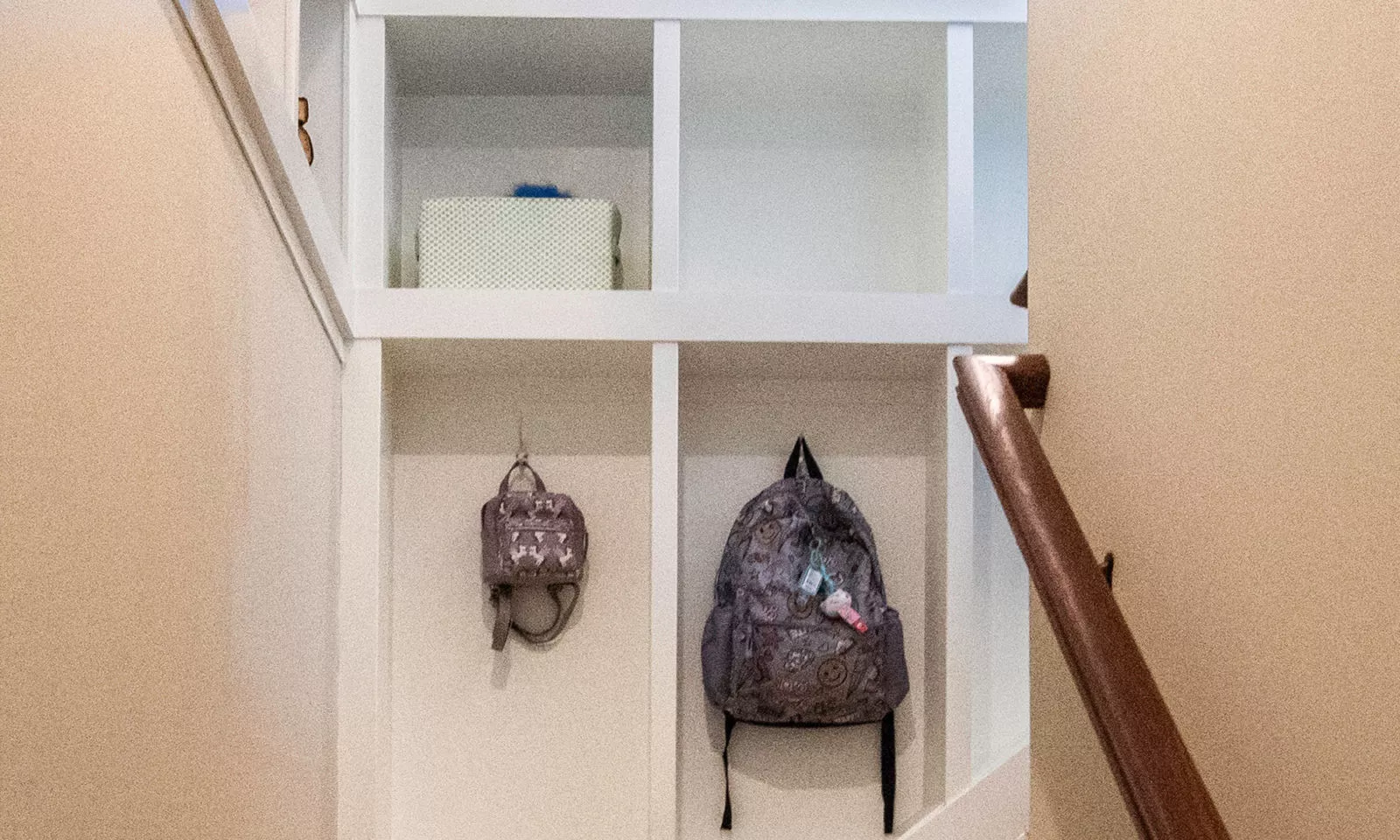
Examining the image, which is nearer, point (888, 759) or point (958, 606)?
point (958, 606)

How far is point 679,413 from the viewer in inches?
115

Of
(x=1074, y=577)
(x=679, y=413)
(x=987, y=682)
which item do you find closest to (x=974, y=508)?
(x=987, y=682)

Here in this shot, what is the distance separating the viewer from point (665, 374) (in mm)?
2484

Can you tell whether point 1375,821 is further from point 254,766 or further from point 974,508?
point 974,508

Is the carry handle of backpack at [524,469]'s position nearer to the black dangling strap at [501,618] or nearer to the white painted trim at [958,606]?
the black dangling strap at [501,618]

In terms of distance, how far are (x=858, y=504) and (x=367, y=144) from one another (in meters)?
1.36

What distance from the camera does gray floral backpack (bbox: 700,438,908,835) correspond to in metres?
2.61

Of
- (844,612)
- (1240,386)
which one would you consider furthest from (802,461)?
(1240,386)

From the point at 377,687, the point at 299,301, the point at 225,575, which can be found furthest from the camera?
the point at 377,687

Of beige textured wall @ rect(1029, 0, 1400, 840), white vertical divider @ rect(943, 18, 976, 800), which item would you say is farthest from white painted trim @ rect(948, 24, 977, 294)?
beige textured wall @ rect(1029, 0, 1400, 840)

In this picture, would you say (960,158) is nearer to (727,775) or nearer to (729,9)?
(729,9)

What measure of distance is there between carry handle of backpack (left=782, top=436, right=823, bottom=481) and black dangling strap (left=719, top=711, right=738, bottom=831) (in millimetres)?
567

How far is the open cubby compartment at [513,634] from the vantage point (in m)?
2.78

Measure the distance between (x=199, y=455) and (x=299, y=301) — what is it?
623 mm
